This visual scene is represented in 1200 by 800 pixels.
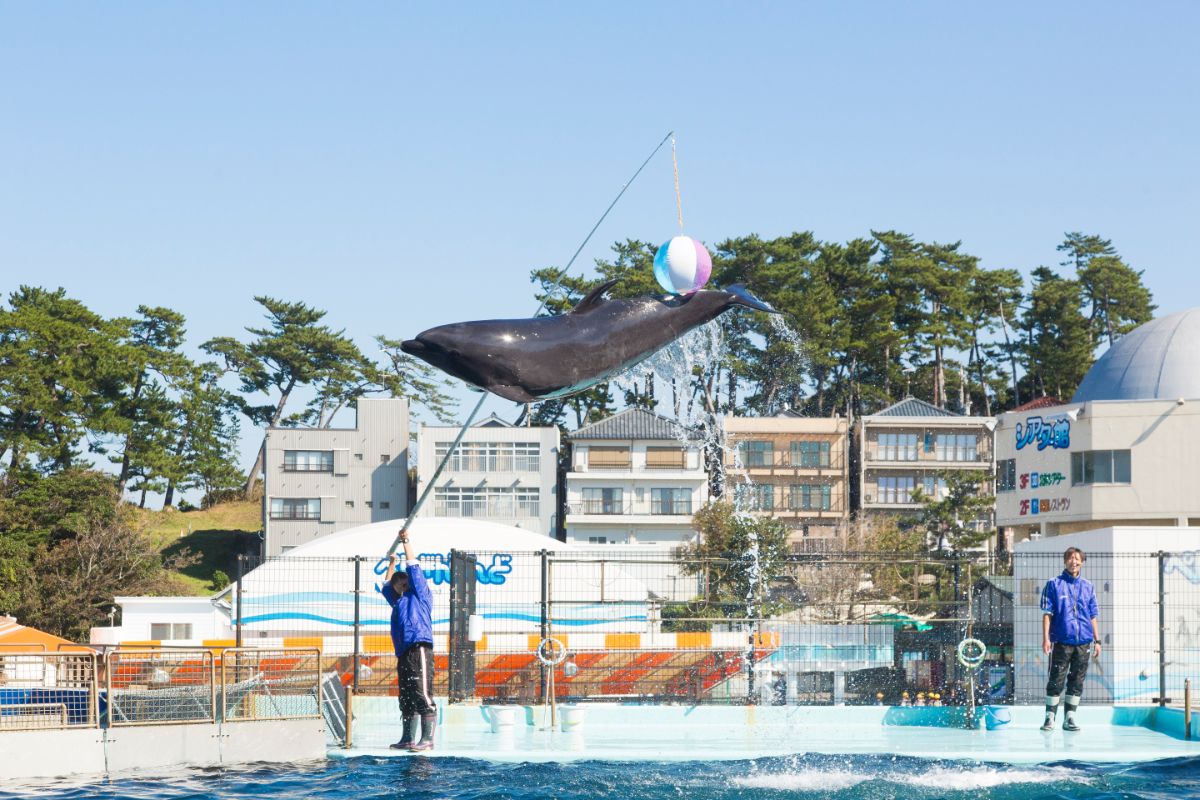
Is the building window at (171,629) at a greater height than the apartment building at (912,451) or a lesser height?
lesser

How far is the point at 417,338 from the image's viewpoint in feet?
33.6

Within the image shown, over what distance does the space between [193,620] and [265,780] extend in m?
24.7

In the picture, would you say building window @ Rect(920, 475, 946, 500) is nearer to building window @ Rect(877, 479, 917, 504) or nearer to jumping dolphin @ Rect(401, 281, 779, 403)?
building window @ Rect(877, 479, 917, 504)

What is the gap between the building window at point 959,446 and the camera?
6800 cm

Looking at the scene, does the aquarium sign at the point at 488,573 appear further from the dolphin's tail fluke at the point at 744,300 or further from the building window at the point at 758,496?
the building window at the point at 758,496

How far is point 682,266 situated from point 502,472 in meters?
55.3

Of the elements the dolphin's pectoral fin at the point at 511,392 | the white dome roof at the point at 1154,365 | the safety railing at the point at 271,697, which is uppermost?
the white dome roof at the point at 1154,365

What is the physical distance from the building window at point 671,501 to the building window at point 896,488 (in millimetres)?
9798

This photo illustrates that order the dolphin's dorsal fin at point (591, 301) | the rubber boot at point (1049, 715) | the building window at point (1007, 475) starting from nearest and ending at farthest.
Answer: the dolphin's dorsal fin at point (591, 301) < the rubber boot at point (1049, 715) < the building window at point (1007, 475)

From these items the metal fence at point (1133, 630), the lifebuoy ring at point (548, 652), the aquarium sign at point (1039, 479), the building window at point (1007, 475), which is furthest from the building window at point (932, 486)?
the lifebuoy ring at point (548, 652)

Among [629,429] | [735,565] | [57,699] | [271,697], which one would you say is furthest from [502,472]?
[57,699]

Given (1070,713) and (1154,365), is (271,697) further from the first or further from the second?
(1154,365)

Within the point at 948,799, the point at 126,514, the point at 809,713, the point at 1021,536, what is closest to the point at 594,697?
the point at 809,713

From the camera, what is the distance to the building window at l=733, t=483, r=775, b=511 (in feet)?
203
